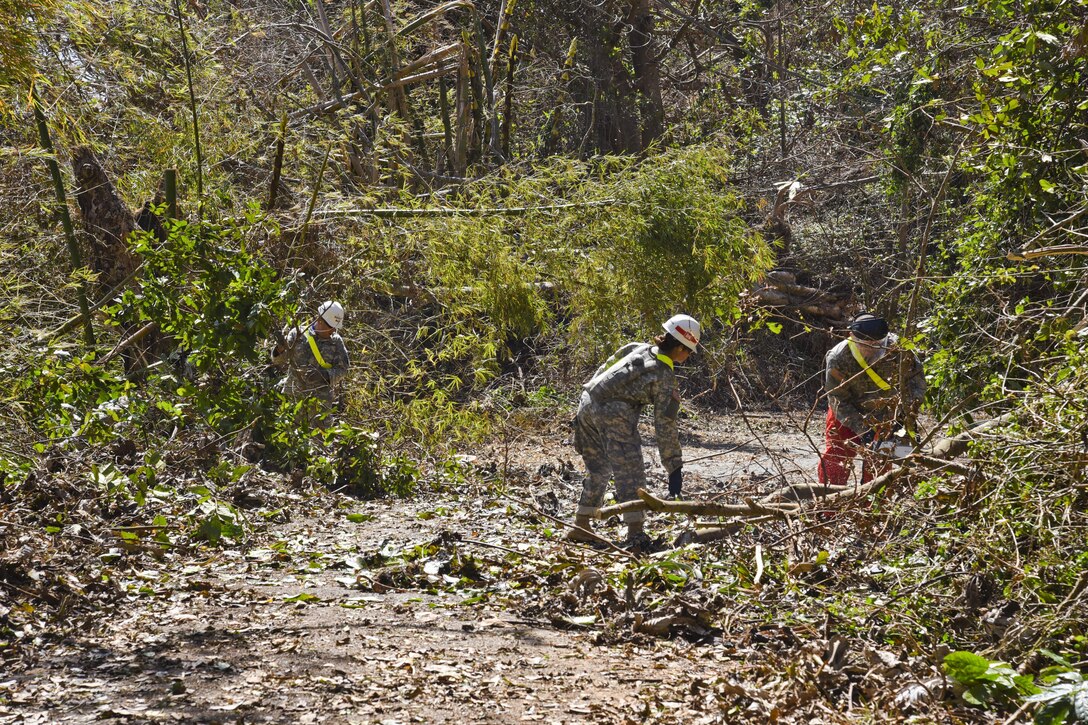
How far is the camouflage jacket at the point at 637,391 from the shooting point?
23.5 feet

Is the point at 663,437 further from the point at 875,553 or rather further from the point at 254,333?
the point at 254,333

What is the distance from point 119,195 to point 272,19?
23.4 ft

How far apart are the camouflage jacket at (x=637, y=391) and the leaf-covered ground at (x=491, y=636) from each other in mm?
761

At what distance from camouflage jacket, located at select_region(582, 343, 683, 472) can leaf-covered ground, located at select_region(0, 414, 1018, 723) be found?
30.0 inches

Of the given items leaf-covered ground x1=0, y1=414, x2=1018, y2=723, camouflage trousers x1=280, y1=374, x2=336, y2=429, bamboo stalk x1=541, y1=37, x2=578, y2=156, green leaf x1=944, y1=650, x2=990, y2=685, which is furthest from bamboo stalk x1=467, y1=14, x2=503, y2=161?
green leaf x1=944, y1=650, x2=990, y2=685

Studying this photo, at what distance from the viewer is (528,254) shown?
37.6 ft

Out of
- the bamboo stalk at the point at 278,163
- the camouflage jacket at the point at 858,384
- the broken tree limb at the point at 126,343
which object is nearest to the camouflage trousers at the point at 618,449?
the camouflage jacket at the point at 858,384

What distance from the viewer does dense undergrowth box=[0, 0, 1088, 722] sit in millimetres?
4980

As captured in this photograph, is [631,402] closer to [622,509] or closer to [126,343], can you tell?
[622,509]

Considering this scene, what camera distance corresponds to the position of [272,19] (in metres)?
16.2

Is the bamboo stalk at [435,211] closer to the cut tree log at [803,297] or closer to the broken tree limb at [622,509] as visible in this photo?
the broken tree limb at [622,509]

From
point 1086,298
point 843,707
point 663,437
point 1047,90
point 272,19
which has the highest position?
point 272,19

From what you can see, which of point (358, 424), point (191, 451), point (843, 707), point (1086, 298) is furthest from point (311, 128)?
point (843, 707)

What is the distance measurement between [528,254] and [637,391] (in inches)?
178
